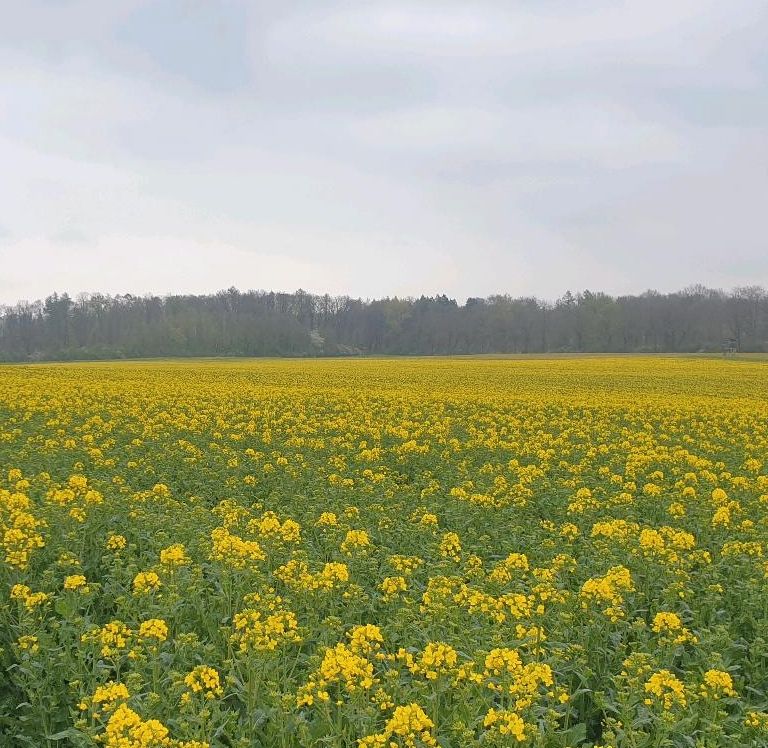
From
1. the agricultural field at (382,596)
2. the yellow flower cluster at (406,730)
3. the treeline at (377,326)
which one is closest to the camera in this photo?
the yellow flower cluster at (406,730)

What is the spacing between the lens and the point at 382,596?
605cm

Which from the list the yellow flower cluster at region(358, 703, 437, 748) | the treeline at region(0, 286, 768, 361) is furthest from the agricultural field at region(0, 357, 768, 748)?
the treeline at region(0, 286, 768, 361)

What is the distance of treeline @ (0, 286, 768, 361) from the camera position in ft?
347

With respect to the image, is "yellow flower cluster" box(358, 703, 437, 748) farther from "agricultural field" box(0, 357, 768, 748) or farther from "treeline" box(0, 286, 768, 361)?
"treeline" box(0, 286, 768, 361)

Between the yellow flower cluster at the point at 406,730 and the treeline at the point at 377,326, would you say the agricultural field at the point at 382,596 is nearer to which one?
the yellow flower cluster at the point at 406,730

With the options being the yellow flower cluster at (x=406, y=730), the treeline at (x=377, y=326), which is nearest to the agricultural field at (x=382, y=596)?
the yellow flower cluster at (x=406, y=730)

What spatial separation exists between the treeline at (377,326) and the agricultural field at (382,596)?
95.2 meters

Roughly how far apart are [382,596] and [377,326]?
127 m

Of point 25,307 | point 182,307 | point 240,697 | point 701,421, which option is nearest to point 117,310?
point 182,307

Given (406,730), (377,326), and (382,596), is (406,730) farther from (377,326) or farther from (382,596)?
(377,326)

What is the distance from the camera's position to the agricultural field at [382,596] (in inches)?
158

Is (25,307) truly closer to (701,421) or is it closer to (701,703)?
(701,421)

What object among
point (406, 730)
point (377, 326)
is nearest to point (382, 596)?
point (406, 730)

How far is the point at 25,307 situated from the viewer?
446ft
